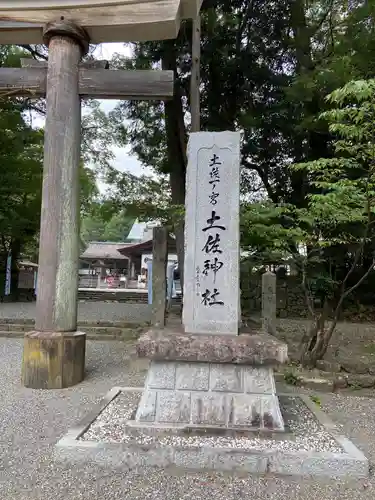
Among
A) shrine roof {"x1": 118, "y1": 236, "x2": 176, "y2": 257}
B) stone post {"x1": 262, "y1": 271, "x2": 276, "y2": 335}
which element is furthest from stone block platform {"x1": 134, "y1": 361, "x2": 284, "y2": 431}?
shrine roof {"x1": 118, "y1": 236, "x2": 176, "y2": 257}

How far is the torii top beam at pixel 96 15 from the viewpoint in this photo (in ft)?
18.3

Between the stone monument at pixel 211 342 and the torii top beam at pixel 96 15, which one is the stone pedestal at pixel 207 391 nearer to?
the stone monument at pixel 211 342

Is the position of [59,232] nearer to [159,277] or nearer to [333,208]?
[159,277]

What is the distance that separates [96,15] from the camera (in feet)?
18.6

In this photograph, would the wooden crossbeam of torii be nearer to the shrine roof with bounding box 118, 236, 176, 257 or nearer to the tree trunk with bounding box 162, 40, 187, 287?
the tree trunk with bounding box 162, 40, 187, 287

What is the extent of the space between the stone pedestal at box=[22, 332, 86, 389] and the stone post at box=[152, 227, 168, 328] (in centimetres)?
253

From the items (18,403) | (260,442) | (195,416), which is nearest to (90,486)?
(195,416)

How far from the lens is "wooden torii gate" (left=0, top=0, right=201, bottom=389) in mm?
5441

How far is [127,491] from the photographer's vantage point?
2.86 meters

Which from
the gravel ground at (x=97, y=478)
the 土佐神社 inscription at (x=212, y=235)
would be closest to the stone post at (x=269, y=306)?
the gravel ground at (x=97, y=478)

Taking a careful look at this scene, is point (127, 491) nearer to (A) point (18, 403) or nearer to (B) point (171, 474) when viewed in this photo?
(B) point (171, 474)

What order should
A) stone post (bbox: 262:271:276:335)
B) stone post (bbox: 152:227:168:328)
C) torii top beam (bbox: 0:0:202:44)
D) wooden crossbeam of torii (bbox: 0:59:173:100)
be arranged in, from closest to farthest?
torii top beam (bbox: 0:0:202:44) < wooden crossbeam of torii (bbox: 0:59:173:100) < stone post (bbox: 262:271:276:335) < stone post (bbox: 152:227:168:328)

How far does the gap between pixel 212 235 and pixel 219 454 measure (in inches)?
73.4

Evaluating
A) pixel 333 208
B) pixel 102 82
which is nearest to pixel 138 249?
pixel 102 82
